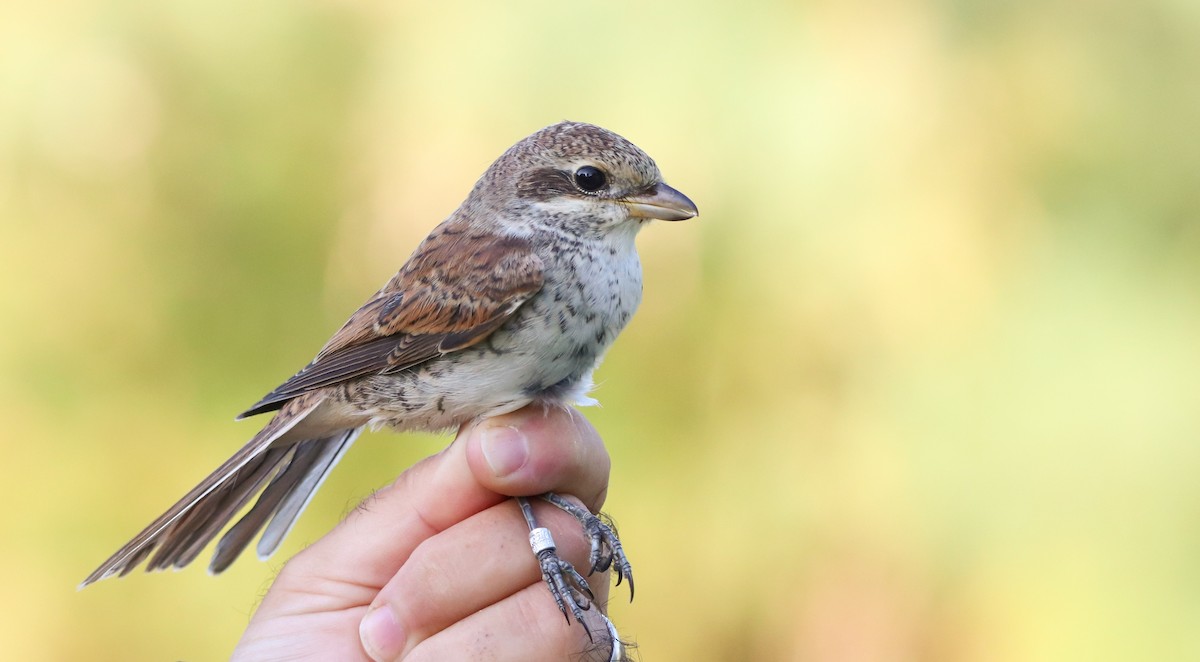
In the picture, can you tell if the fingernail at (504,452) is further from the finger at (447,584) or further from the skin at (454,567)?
the finger at (447,584)

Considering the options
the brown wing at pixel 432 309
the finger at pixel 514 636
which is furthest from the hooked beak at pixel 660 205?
the finger at pixel 514 636

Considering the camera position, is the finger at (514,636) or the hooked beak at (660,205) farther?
the hooked beak at (660,205)

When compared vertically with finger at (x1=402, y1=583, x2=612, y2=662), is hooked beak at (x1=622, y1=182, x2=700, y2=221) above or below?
above

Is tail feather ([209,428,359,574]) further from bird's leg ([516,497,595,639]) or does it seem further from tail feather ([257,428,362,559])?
bird's leg ([516,497,595,639])

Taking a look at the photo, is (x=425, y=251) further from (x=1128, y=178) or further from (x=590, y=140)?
(x=1128, y=178)

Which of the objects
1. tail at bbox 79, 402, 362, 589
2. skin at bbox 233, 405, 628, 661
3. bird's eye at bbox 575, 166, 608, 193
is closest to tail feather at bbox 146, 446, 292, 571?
tail at bbox 79, 402, 362, 589

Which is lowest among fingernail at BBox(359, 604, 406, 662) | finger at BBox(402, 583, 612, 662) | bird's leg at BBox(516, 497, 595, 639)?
fingernail at BBox(359, 604, 406, 662)
